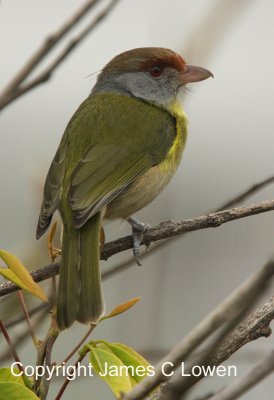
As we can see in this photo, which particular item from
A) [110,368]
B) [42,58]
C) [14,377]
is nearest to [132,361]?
[110,368]

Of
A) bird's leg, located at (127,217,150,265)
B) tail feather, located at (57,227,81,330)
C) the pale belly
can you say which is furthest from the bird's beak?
tail feather, located at (57,227,81,330)

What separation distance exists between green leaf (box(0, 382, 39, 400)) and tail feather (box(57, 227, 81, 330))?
40 centimetres

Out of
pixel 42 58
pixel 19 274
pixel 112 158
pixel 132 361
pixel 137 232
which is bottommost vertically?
pixel 137 232

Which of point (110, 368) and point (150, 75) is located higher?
point (150, 75)

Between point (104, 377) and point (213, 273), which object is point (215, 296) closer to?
point (213, 273)

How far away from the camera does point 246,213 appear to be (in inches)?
101

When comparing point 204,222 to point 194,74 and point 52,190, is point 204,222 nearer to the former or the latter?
point 52,190

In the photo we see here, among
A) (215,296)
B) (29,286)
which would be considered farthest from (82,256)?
(215,296)

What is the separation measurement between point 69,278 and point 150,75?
185cm

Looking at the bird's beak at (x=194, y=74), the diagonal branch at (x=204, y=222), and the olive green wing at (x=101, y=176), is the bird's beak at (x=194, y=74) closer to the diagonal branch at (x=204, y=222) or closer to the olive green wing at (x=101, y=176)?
the olive green wing at (x=101, y=176)

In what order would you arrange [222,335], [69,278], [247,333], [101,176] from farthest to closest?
1. [101,176]
2. [69,278]
3. [247,333]
4. [222,335]

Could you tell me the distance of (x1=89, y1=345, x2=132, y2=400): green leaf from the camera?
172cm

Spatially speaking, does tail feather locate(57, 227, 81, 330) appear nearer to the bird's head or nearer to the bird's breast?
the bird's breast

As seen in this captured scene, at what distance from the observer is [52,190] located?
3211 mm
